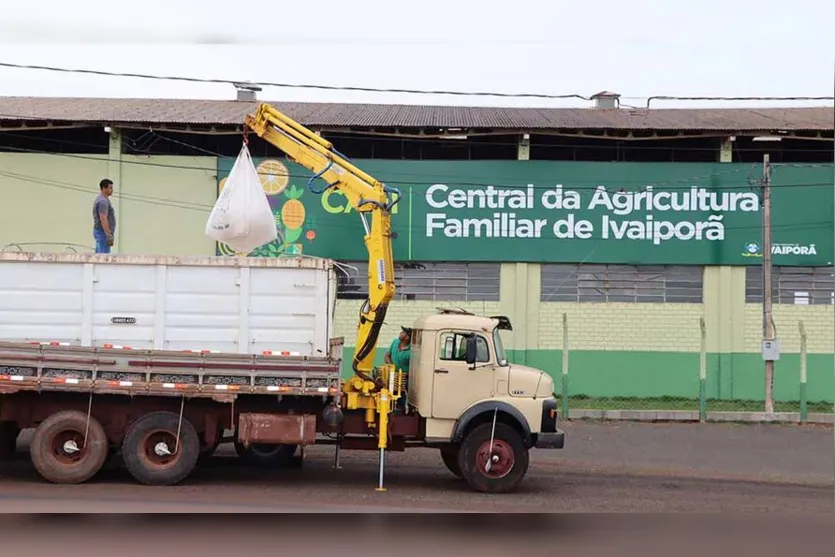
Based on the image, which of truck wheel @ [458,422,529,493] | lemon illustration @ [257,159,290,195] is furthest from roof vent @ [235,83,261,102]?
truck wheel @ [458,422,529,493]

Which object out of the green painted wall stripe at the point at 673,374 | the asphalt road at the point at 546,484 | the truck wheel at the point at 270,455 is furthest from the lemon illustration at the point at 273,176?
the truck wheel at the point at 270,455

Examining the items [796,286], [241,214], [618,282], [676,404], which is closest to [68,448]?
[241,214]

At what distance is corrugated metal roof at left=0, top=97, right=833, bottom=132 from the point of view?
74.5 feet

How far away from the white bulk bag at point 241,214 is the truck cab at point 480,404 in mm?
2684

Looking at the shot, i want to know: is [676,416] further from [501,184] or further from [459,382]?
[459,382]

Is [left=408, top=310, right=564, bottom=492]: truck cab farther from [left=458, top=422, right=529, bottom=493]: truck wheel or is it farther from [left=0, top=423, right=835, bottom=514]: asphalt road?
[left=0, top=423, right=835, bottom=514]: asphalt road

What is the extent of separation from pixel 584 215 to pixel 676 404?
5025 millimetres

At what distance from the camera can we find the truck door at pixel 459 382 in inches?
491

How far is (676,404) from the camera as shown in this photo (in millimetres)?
21844

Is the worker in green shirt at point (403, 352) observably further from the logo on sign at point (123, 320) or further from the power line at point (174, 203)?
the power line at point (174, 203)

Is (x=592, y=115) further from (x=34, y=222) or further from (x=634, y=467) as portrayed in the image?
(x=34, y=222)

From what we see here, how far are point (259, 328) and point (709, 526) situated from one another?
6122 mm

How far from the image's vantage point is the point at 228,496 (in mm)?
11539

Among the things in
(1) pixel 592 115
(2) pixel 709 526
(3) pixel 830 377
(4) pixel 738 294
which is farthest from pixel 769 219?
(2) pixel 709 526
